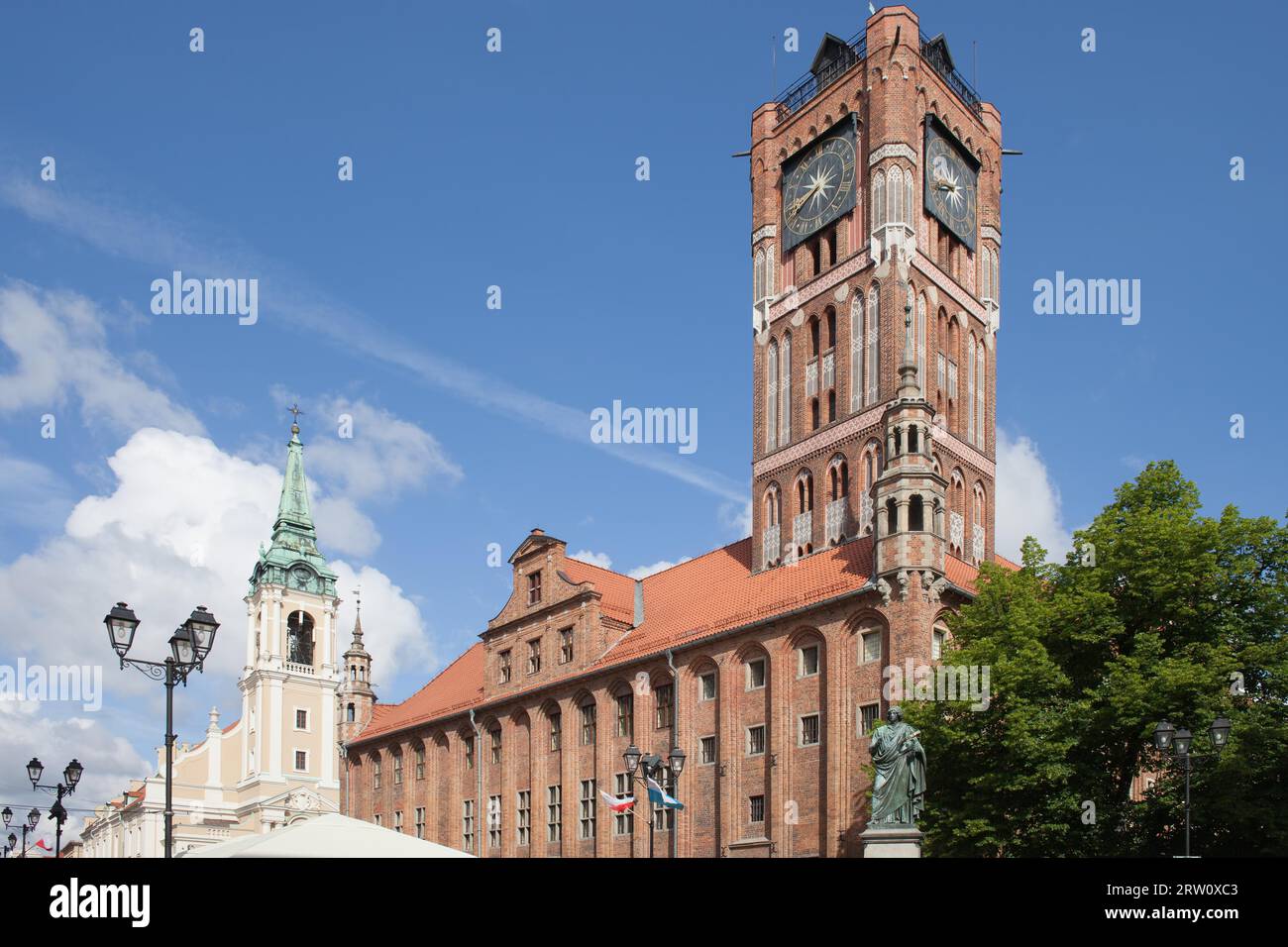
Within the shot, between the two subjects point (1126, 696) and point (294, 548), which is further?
point (294, 548)

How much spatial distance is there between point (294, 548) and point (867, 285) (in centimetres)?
7020

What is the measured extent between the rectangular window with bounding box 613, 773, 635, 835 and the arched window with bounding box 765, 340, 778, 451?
53.6 feet

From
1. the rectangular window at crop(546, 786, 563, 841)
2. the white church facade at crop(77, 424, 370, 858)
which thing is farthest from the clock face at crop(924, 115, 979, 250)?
the white church facade at crop(77, 424, 370, 858)

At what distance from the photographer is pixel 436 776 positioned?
60656mm

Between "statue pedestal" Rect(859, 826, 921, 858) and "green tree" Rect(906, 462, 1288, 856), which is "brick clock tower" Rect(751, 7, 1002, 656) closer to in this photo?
"green tree" Rect(906, 462, 1288, 856)

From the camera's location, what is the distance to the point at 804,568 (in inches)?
1853

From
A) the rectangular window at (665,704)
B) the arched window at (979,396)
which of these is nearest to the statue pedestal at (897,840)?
the rectangular window at (665,704)

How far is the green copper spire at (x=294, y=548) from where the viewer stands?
106m

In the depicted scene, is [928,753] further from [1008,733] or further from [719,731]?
[719,731]

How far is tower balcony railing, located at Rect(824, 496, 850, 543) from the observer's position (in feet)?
166

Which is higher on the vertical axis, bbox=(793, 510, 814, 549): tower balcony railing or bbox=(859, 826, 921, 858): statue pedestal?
bbox=(793, 510, 814, 549): tower balcony railing

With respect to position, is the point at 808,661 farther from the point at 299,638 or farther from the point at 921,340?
the point at 299,638

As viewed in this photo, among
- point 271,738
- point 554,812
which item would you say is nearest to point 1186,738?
point 554,812

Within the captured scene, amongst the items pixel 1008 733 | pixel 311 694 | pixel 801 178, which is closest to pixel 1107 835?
pixel 1008 733
